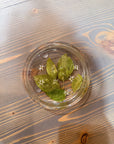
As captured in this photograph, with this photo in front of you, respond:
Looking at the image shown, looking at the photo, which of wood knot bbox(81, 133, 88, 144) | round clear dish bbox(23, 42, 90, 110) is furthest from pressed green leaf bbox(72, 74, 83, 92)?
wood knot bbox(81, 133, 88, 144)

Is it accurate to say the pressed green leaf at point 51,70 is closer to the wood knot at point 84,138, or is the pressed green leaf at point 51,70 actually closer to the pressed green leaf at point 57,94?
the pressed green leaf at point 57,94

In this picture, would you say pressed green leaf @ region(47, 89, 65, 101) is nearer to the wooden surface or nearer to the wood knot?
the wooden surface

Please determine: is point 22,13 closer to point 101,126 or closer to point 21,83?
point 21,83

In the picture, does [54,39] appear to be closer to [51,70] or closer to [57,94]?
[51,70]

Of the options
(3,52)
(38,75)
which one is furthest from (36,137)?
(3,52)

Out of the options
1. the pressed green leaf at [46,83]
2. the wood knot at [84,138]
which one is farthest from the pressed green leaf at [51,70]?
the wood knot at [84,138]

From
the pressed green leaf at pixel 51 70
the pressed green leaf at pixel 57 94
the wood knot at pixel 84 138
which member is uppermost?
the pressed green leaf at pixel 51 70
